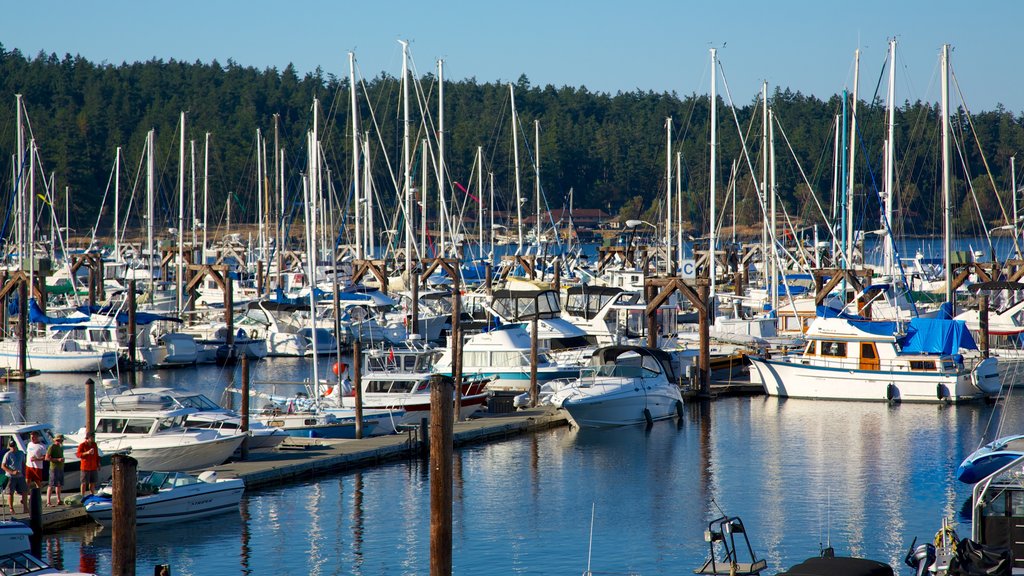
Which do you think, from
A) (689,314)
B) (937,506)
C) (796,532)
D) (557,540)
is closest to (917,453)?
(937,506)

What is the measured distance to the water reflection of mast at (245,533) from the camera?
2383 cm

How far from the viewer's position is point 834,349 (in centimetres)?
4353

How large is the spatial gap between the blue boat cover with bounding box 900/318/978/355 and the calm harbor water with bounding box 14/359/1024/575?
2.62 metres

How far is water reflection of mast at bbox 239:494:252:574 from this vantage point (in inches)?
938

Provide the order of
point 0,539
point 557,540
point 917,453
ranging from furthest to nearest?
point 917,453 < point 557,540 < point 0,539

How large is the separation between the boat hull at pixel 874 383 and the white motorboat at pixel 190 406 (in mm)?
19297

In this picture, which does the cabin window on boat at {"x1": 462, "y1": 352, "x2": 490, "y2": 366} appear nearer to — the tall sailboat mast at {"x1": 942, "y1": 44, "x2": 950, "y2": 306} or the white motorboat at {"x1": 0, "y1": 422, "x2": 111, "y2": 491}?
the tall sailboat mast at {"x1": 942, "y1": 44, "x2": 950, "y2": 306}

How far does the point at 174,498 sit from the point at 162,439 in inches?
142

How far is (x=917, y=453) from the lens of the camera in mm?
34406

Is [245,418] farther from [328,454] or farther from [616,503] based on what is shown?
[616,503]

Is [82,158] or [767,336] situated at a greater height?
[82,158]

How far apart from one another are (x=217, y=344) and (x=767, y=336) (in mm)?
23593

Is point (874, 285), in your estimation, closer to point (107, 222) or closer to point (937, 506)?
point (937, 506)

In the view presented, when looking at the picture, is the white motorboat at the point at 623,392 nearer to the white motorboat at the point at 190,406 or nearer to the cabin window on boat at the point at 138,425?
the white motorboat at the point at 190,406
